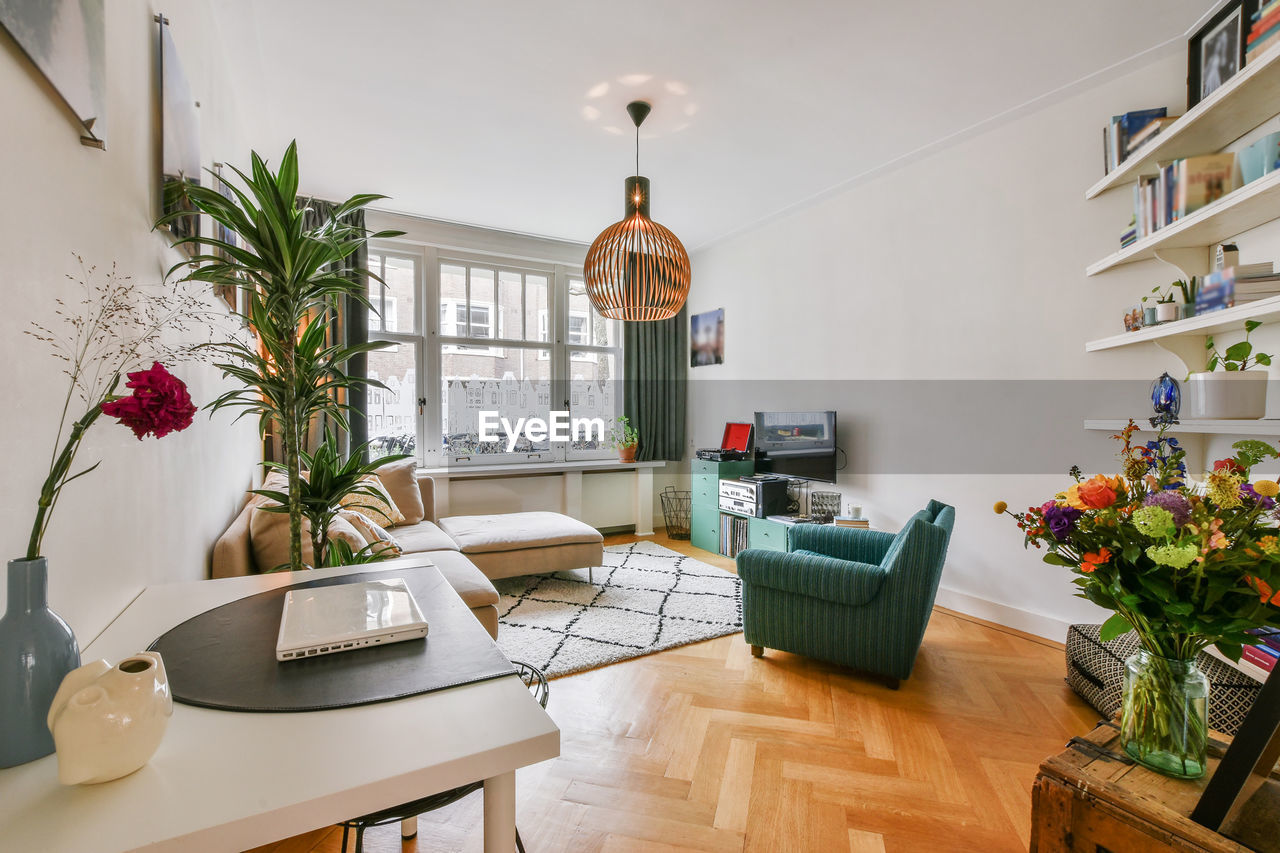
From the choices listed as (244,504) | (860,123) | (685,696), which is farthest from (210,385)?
(860,123)

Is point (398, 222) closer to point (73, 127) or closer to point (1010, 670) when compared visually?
point (73, 127)

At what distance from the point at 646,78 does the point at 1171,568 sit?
2.63 m

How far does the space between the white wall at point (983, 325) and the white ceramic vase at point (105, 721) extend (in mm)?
3164

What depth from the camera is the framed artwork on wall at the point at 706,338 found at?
206 inches

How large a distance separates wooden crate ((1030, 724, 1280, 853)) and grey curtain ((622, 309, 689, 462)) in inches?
181

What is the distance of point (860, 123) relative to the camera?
3.02 m

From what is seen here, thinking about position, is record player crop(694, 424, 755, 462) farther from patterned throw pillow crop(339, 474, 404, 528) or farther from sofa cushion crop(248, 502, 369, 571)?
sofa cushion crop(248, 502, 369, 571)

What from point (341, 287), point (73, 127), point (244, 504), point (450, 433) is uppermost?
point (73, 127)

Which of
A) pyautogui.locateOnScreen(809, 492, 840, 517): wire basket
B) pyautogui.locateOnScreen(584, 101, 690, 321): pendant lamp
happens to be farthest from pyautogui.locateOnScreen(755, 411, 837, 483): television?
pyautogui.locateOnScreen(584, 101, 690, 321): pendant lamp

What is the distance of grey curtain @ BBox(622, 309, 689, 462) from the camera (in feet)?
17.8

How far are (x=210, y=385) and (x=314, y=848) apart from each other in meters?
1.46

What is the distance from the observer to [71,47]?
2.88 feet

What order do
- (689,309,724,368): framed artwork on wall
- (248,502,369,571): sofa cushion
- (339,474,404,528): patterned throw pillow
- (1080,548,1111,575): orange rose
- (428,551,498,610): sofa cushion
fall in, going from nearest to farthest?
(1080,548,1111,575): orange rose < (248,502,369,571): sofa cushion < (428,551,498,610): sofa cushion < (339,474,404,528): patterned throw pillow < (689,309,724,368): framed artwork on wall

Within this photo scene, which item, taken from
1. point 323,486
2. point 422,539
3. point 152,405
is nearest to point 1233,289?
point 152,405
